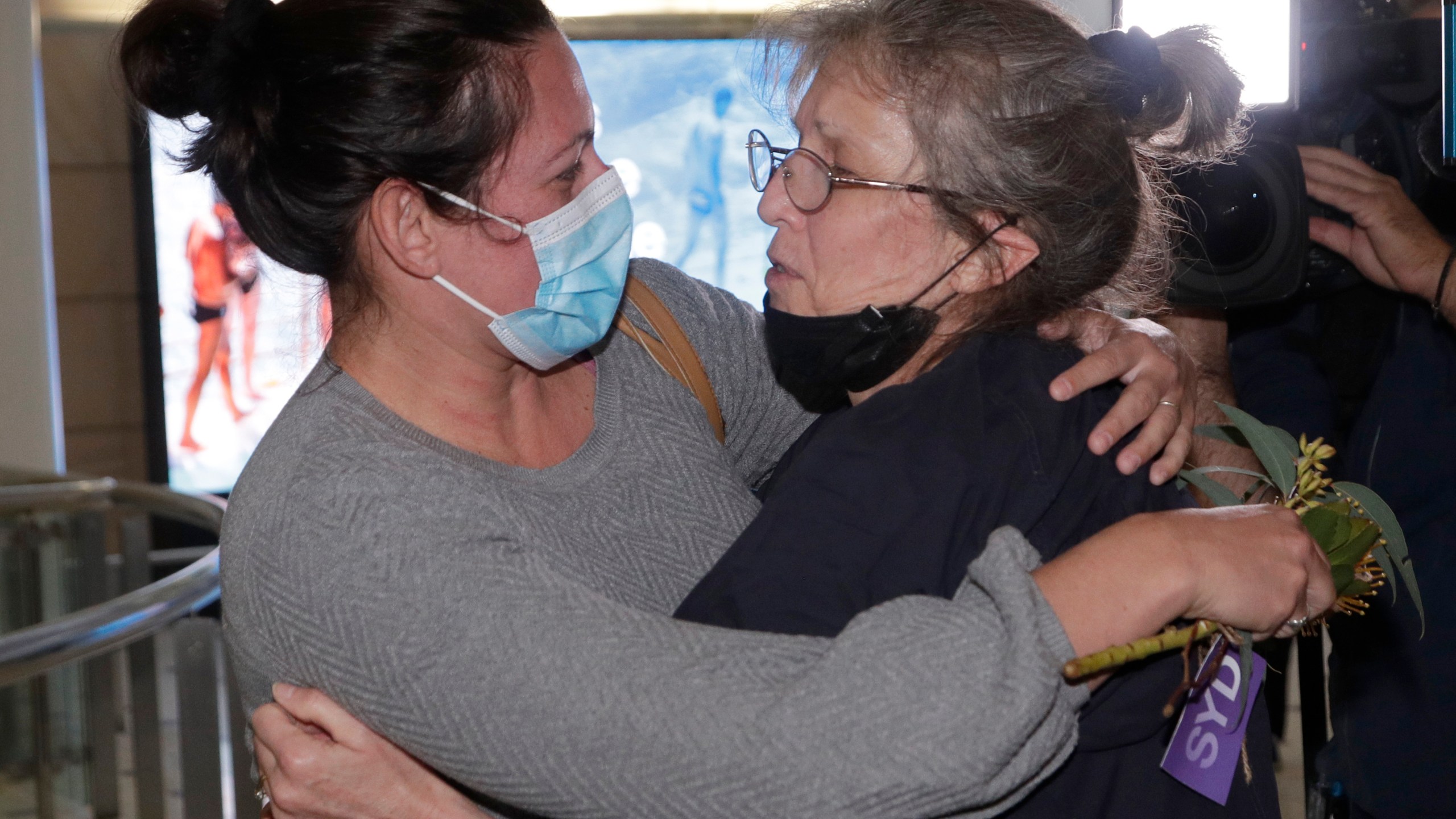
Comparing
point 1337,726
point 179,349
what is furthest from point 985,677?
point 179,349

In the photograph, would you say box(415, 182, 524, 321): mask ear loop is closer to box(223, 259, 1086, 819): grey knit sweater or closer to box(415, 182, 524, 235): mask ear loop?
box(415, 182, 524, 235): mask ear loop

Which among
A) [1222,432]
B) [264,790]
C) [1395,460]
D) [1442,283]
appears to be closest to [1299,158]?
[1442,283]

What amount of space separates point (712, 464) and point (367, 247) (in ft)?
1.47

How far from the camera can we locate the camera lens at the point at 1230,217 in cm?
184

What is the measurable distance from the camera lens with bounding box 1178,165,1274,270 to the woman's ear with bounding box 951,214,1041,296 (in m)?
0.72

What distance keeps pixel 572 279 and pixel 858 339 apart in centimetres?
34

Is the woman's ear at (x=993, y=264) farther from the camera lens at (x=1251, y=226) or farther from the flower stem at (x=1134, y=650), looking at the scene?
the camera lens at (x=1251, y=226)

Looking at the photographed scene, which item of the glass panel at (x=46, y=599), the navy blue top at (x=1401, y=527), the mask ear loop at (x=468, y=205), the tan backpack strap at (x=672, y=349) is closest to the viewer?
the mask ear loop at (x=468, y=205)

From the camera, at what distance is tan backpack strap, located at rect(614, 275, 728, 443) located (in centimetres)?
149

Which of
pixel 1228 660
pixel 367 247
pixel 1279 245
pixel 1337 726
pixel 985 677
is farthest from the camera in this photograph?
pixel 1337 726

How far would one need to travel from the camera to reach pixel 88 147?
179 inches

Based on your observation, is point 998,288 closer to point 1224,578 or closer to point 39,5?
point 1224,578

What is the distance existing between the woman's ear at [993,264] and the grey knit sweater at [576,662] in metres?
0.34

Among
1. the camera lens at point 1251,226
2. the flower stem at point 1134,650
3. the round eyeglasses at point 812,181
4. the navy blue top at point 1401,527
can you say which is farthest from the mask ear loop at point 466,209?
the navy blue top at point 1401,527
